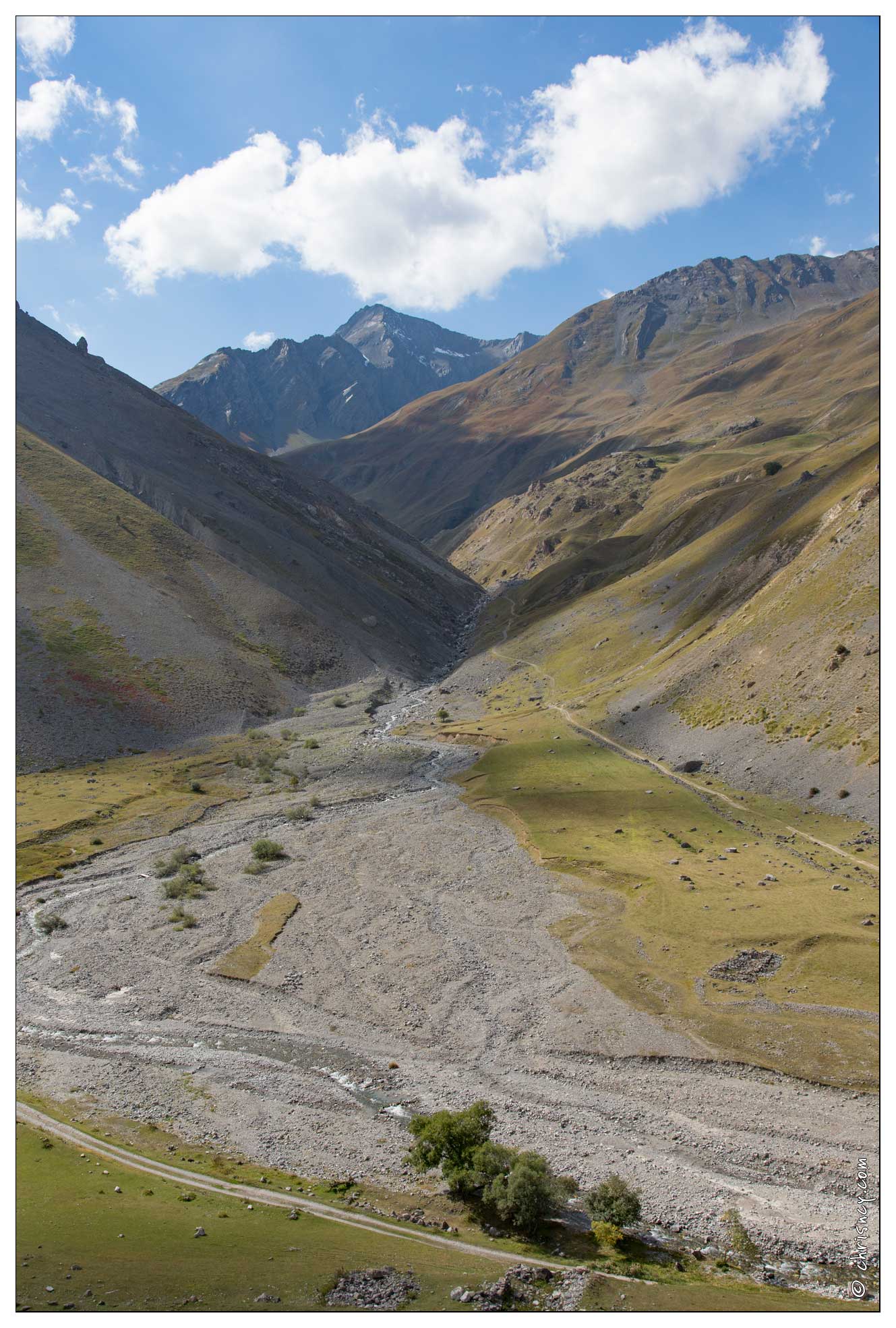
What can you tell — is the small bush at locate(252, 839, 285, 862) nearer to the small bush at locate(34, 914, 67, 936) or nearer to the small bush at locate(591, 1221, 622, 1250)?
the small bush at locate(34, 914, 67, 936)

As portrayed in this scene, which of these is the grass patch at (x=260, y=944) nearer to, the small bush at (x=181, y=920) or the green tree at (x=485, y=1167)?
the small bush at (x=181, y=920)

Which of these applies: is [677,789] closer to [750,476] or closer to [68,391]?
[750,476]

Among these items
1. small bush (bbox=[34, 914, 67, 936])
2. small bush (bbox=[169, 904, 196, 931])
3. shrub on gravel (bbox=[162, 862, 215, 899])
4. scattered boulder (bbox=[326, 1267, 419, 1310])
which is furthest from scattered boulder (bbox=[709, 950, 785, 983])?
small bush (bbox=[34, 914, 67, 936])

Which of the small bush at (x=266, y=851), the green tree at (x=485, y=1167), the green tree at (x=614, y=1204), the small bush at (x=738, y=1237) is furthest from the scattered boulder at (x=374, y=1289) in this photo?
the small bush at (x=266, y=851)

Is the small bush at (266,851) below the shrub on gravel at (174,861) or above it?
above

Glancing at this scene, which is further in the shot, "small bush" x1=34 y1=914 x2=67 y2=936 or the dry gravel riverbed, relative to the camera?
"small bush" x1=34 y1=914 x2=67 y2=936

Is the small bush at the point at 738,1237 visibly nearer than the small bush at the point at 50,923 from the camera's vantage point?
Yes
